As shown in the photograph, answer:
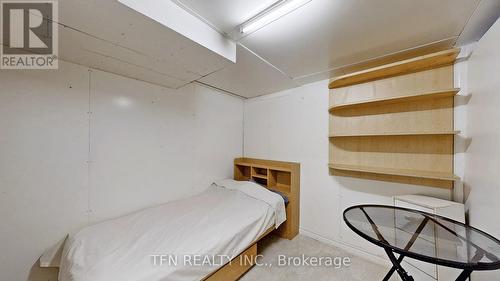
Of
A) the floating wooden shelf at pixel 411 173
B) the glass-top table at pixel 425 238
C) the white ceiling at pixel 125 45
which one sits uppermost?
the white ceiling at pixel 125 45

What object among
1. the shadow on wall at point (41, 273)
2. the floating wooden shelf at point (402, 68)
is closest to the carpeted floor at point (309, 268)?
the shadow on wall at point (41, 273)

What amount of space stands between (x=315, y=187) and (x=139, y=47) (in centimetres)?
266

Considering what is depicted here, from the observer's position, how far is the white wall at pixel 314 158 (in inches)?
86.6

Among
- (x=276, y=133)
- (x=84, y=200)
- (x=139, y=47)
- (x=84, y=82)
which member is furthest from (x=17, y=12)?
(x=276, y=133)

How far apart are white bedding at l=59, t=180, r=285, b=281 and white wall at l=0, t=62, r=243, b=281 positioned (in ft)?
0.90

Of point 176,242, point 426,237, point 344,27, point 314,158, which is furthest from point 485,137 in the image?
point 176,242

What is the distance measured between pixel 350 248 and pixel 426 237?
4.47 feet

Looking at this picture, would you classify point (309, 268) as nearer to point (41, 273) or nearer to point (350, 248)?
point (350, 248)

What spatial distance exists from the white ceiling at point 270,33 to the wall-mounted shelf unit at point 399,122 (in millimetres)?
275

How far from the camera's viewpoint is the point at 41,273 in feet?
4.83

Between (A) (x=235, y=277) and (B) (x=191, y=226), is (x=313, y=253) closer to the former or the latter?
(A) (x=235, y=277)

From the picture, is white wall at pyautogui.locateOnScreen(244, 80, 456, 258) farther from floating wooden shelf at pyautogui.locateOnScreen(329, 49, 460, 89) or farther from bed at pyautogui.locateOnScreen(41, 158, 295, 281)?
bed at pyautogui.locateOnScreen(41, 158, 295, 281)

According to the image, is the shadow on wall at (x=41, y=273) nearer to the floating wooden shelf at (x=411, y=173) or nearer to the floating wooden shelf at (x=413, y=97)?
the floating wooden shelf at (x=411, y=173)

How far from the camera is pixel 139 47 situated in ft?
4.55
